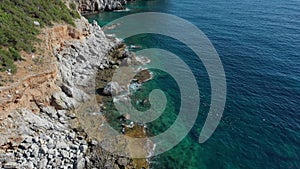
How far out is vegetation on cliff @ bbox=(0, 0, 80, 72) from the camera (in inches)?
1304

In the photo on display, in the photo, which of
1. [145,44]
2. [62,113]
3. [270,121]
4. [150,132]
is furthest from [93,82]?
[270,121]

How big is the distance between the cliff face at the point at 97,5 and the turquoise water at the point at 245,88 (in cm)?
254

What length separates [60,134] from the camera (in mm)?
29781

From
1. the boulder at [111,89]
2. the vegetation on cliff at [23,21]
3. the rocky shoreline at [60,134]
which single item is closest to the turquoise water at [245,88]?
the boulder at [111,89]

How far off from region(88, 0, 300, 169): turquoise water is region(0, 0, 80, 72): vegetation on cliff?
16716 millimetres

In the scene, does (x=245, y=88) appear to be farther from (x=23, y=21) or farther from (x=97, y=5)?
(x=97, y=5)

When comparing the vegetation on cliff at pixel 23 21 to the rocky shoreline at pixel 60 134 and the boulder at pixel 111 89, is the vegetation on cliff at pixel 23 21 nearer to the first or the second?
the rocky shoreline at pixel 60 134

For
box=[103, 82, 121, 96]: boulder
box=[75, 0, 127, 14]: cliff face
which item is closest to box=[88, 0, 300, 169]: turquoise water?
box=[75, 0, 127, 14]: cliff face

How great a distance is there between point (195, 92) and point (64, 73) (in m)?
19.7

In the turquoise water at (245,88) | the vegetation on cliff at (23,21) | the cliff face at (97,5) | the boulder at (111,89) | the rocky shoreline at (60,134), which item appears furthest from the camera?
the cliff face at (97,5)

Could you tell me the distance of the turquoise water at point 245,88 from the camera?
31047mm

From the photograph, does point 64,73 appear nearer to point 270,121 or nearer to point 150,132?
point 150,132

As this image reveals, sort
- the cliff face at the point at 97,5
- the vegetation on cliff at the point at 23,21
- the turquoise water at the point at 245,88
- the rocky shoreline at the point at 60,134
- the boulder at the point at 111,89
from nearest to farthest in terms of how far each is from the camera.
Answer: the rocky shoreline at the point at 60,134
the turquoise water at the point at 245,88
the vegetation on cliff at the point at 23,21
the boulder at the point at 111,89
the cliff face at the point at 97,5

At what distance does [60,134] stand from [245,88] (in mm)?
28705
